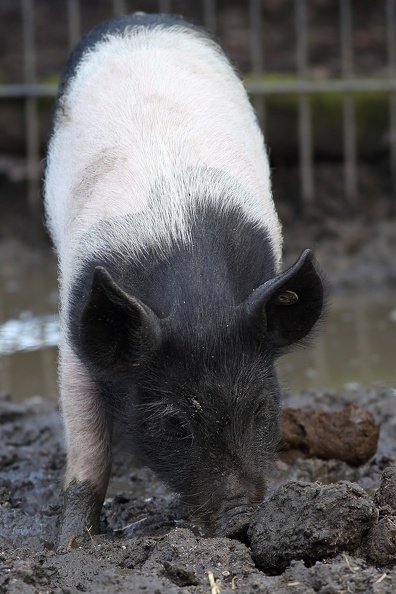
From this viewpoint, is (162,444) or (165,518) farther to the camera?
(165,518)

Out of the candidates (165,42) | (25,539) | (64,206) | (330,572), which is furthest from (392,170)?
(330,572)

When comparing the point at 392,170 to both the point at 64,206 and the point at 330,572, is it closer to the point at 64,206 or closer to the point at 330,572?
the point at 64,206

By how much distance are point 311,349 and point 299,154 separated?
4789mm

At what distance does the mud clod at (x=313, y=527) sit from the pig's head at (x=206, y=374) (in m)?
0.18

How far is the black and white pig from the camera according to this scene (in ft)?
13.1

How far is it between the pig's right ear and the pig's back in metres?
0.40

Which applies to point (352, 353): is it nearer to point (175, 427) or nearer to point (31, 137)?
point (175, 427)

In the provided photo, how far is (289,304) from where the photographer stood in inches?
166

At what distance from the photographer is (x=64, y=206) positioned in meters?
5.25

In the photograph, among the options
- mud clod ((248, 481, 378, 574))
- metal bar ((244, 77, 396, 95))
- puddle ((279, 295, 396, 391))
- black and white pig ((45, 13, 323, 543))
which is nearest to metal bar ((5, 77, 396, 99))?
metal bar ((244, 77, 396, 95))

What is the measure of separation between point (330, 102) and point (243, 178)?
22.7ft

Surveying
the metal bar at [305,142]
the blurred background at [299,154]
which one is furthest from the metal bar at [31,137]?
the metal bar at [305,142]

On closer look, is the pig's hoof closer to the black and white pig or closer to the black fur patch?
the black and white pig

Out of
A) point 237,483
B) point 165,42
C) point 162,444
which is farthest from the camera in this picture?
point 165,42
